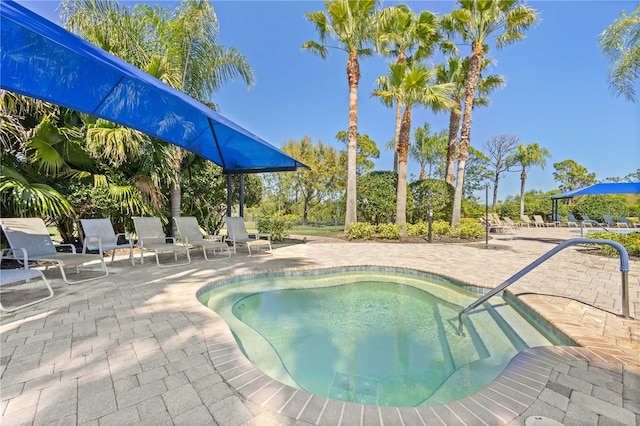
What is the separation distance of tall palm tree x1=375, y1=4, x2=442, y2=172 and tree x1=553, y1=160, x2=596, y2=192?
30353 millimetres

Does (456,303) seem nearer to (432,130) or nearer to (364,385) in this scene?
(364,385)

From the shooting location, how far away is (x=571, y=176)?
1313 inches

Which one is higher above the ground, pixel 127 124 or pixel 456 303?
pixel 127 124

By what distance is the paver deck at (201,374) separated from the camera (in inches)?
61.9

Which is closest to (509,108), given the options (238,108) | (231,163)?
(238,108)

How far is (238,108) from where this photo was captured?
2311 cm

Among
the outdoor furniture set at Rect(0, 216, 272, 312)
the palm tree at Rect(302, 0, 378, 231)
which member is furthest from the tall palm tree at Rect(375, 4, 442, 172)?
the outdoor furniture set at Rect(0, 216, 272, 312)

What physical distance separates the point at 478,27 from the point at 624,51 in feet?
19.5

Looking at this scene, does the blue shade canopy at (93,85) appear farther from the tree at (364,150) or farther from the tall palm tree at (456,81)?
the tree at (364,150)

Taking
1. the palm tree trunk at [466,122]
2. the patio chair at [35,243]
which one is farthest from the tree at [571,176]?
the patio chair at [35,243]

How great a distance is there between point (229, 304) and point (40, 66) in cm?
395

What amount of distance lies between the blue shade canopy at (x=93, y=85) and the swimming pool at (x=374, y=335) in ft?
11.0

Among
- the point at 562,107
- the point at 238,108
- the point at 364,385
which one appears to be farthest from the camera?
the point at 238,108

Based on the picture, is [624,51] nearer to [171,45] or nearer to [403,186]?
[403,186]
